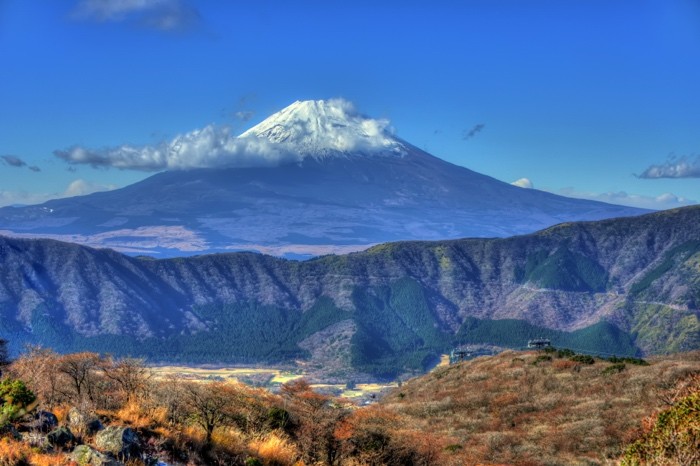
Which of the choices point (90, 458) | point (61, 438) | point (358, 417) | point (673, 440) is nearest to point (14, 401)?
point (61, 438)

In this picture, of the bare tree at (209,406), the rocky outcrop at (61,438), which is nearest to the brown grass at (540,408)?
the bare tree at (209,406)

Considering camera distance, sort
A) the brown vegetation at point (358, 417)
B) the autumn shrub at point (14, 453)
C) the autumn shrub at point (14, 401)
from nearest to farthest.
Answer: the autumn shrub at point (14, 453) < the autumn shrub at point (14, 401) < the brown vegetation at point (358, 417)

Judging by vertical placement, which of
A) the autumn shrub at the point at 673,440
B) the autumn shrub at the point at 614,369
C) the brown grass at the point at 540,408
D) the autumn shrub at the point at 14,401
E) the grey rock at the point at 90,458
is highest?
the autumn shrub at the point at 14,401

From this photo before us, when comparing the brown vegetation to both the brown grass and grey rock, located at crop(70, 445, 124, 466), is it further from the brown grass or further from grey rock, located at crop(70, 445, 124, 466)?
grey rock, located at crop(70, 445, 124, 466)

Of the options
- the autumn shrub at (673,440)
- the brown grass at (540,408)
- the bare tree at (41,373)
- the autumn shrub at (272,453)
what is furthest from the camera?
the brown grass at (540,408)

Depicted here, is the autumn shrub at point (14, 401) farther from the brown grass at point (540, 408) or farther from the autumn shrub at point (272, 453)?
the brown grass at point (540, 408)

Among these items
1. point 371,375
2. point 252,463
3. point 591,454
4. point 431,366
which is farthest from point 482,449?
point 431,366

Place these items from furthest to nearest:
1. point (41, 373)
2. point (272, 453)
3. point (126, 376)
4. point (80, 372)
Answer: point (80, 372), point (126, 376), point (41, 373), point (272, 453)

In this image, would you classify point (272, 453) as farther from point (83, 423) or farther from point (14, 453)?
point (14, 453)

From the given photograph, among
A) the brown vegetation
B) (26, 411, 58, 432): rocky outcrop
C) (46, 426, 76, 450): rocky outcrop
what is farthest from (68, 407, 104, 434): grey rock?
(46, 426, 76, 450): rocky outcrop

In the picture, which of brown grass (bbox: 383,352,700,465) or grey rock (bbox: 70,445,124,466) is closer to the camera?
grey rock (bbox: 70,445,124,466)

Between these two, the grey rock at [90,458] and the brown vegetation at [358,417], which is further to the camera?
the brown vegetation at [358,417]

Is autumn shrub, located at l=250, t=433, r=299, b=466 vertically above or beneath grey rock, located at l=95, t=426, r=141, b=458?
beneath

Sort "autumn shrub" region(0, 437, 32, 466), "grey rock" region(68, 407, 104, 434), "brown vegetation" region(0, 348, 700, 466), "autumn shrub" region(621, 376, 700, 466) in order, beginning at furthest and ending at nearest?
"brown vegetation" region(0, 348, 700, 466), "autumn shrub" region(621, 376, 700, 466), "grey rock" region(68, 407, 104, 434), "autumn shrub" region(0, 437, 32, 466)
